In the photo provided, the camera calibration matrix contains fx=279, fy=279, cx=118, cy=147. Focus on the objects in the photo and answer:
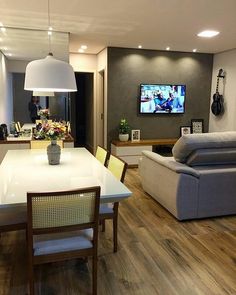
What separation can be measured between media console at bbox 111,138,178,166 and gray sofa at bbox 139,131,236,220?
97.0 inches

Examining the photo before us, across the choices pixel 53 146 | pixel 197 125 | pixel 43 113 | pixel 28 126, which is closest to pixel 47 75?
pixel 53 146

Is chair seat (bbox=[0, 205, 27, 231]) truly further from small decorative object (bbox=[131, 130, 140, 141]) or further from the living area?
small decorative object (bbox=[131, 130, 140, 141])

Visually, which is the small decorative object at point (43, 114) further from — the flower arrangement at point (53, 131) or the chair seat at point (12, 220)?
the chair seat at point (12, 220)

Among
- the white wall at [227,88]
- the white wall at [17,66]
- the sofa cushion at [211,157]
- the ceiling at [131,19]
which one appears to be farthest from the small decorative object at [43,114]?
the white wall at [227,88]

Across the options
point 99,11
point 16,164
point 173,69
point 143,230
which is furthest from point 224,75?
point 16,164

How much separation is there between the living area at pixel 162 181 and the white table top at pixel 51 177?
5cm

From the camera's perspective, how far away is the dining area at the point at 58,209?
1781mm

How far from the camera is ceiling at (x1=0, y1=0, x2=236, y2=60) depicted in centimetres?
340

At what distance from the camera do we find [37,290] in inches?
84.0

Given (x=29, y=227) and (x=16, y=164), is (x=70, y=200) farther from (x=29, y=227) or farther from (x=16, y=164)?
(x=16, y=164)

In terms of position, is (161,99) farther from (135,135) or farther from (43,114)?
(43,114)

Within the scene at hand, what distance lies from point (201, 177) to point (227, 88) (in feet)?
12.5

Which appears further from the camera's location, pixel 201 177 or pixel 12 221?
pixel 201 177

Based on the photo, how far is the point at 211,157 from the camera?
3.44m
